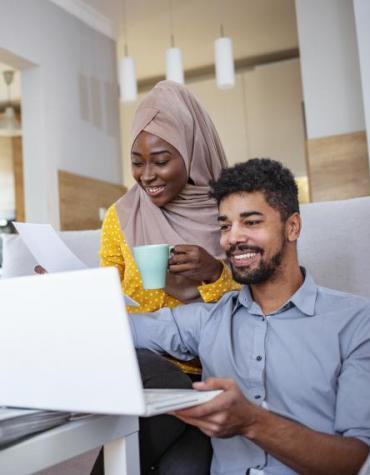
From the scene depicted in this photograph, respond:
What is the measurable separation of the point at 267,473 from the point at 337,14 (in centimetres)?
334

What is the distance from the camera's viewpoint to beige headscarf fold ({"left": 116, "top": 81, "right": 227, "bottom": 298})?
5.49ft

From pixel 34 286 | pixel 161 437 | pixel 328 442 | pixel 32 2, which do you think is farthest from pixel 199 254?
pixel 32 2

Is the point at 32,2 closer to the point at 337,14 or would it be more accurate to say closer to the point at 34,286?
the point at 337,14

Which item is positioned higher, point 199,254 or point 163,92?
point 163,92

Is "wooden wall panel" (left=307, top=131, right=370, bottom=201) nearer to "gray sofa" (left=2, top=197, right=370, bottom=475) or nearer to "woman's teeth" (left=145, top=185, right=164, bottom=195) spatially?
"gray sofa" (left=2, top=197, right=370, bottom=475)

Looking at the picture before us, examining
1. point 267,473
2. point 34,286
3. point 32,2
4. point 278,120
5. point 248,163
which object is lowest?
point 267,473

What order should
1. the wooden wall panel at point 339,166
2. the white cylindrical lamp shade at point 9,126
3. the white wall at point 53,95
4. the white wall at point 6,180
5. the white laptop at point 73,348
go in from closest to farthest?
the white laptop at point 73,348, the wooden wall panel at point 339,166, the white wall at point 53,95, the white cylindrical lamp shade at point 9,126, the white wall at point 6,180

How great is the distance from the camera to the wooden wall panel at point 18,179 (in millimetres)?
6426

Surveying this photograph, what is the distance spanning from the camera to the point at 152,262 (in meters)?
1.27

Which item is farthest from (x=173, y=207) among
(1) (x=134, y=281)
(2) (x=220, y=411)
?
(2) (x=220, y=411)

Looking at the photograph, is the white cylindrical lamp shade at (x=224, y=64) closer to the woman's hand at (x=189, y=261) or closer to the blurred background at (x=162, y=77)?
the blurred background at (x=162, y=77)

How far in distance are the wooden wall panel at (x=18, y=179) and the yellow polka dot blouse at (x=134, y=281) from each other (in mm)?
4834

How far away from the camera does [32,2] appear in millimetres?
4137

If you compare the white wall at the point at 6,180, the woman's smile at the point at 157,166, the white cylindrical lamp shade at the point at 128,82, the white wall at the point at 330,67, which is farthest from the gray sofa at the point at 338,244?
the white wall at the point at 6,180
